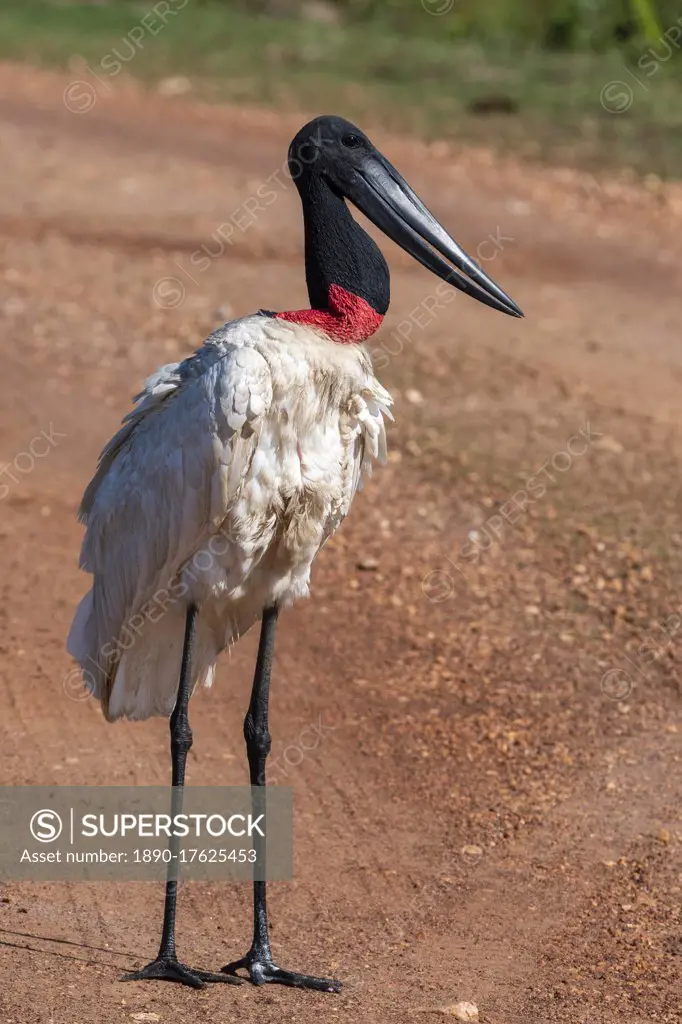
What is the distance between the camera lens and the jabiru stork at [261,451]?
4.93 metres

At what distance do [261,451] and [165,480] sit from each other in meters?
0.38

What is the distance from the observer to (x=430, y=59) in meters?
20.9

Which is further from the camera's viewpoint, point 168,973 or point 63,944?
point 63,944

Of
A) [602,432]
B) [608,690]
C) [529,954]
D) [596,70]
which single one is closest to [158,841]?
[529,954]

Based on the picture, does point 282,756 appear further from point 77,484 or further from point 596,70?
point 596,70

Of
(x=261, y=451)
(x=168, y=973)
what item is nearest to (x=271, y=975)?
(x=168, y=973)

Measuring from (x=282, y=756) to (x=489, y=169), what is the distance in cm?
1085

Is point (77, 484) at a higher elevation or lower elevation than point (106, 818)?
higher

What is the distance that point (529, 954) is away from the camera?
17.8 ft

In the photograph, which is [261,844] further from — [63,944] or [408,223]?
[408,223]

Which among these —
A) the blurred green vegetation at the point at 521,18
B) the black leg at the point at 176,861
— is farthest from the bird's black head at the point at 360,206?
the blurred green vegetation at the point at 521,18

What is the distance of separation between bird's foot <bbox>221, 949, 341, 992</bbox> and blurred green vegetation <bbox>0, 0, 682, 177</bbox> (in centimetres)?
1280

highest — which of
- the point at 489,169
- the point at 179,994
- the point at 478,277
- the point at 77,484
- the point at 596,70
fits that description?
the point at 596,70

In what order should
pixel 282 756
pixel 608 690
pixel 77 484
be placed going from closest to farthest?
1. pixel 282 756
2. pixel 608 690
3. pixel 77 484
